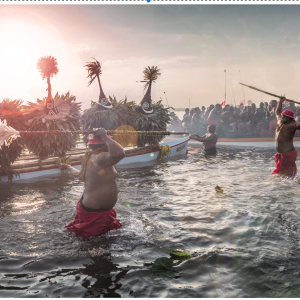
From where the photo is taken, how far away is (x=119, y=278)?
157 inches

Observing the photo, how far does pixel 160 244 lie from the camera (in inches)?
202

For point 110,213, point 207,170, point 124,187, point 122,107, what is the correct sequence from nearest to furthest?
point 110,213 < point 124,187 < point 207,170 < point 122,107

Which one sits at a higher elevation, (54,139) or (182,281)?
(54,139)

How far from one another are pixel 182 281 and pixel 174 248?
1046 mm

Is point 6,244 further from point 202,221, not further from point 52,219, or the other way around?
point 202,221

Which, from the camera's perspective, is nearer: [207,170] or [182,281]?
[182,281]

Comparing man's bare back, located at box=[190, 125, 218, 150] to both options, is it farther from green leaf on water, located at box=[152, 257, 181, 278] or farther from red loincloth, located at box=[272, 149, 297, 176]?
green leaf on water, located at box=[152, 257, 181, 278]

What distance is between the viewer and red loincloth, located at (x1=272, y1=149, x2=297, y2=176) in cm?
905

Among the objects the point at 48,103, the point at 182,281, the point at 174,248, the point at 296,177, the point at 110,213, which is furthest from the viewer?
the point at 48,103

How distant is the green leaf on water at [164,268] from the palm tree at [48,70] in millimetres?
8543

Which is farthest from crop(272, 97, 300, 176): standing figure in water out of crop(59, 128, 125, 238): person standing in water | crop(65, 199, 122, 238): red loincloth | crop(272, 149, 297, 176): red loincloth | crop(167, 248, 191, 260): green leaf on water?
crop(65, 199, 122, 238): red loincloth

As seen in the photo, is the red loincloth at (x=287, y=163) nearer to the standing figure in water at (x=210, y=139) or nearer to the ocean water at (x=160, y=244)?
the ocean water at (x=160, y=244)

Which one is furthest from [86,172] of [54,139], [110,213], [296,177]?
[296,177]

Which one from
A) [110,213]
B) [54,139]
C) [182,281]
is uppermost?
[54,139]
